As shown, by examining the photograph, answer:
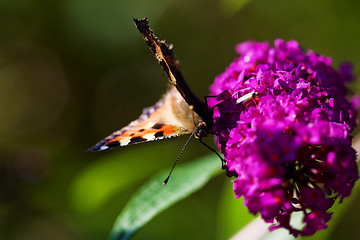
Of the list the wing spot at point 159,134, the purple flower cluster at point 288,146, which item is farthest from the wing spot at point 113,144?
the purple flower cluster at point 288,146

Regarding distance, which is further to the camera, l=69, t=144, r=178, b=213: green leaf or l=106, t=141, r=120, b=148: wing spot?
l=69, t=144, r=178, b=213: green leaf

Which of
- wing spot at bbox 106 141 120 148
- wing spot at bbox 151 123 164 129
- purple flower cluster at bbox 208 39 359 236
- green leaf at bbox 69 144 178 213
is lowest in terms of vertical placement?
purple flower cluster at bbox 208 39 359 236

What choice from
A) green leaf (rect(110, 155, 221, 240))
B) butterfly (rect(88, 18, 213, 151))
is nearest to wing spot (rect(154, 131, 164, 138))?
butterfly (rect(88, 18, 213, 151))

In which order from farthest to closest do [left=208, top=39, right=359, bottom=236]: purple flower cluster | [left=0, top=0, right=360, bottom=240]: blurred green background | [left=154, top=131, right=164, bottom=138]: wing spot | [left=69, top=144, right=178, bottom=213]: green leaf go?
[left=0, top=0, right=360, bottom=240]: blurred green background
[left=69, top=144, right=178, bottom=213]: green leaf
[left=154, top=131, right=164, bottom=138]: wing spot
[left=208, top=39, right=359, bottom=236]: purple flower cluster

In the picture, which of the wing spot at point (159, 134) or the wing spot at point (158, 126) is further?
the wing spot at point (158, 126)

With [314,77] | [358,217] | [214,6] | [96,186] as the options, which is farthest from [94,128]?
[314,77]

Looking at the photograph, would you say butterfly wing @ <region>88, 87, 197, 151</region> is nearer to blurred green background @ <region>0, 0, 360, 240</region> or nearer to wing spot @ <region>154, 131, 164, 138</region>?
wing spot @ <region>154, 131, 164, 138</region>

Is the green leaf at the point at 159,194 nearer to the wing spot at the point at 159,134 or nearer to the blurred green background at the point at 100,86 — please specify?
the wing spot at the point at 159,134
